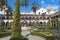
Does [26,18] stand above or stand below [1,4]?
below

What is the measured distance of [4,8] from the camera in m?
51.1

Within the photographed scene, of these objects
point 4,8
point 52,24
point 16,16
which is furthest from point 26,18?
point 16,16

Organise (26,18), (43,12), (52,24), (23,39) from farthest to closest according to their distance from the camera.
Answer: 1. (43,12)
2. (26,18)
3. (52,24)
4. (23,39)

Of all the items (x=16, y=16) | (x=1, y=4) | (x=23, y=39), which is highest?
(x=1, y=4)

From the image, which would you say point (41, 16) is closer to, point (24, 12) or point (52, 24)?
point (24, 12)

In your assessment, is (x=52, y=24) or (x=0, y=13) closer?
(x=52, y=24)

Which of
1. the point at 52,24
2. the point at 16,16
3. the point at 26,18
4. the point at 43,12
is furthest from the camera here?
the point at 43,12

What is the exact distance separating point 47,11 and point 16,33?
38587mm

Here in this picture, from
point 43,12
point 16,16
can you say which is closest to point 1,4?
point 43,12

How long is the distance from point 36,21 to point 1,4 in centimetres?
1050

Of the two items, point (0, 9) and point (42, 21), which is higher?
point (0, 9)

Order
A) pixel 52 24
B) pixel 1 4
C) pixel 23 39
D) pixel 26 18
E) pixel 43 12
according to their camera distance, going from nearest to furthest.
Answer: pixel 23 39 → pixel 52 24 → pixel 1 4 → pixel 26 18 → pixel 43 12

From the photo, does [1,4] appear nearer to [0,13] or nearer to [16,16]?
[0,13]

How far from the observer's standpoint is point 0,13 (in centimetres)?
5134
